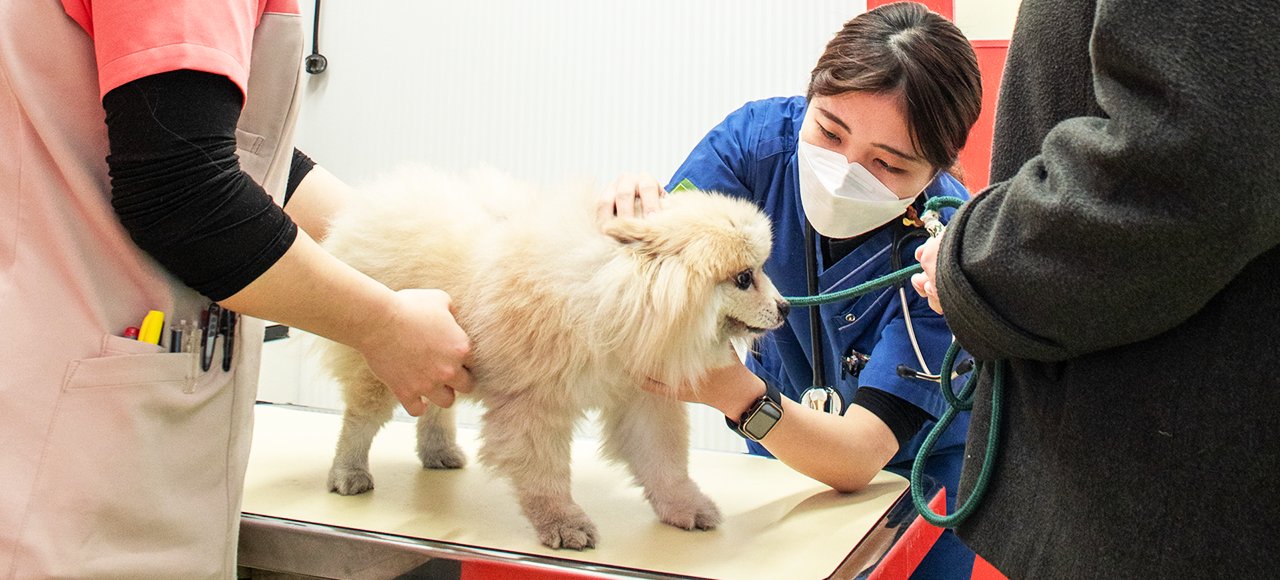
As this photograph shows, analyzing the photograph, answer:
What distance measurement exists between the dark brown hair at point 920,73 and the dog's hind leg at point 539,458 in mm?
773

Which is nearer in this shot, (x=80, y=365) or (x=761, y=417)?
(x=80, y=365)

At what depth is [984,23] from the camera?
2.28 metres

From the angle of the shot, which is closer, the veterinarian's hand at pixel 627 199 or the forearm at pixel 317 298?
the forearm at pixel 317 298

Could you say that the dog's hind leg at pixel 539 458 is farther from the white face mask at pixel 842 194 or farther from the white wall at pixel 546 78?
the white wall at pixel 546 78

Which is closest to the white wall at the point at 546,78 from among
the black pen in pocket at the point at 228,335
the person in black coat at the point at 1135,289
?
the black pen in pocket at the point at 228,335

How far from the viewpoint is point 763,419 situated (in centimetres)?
118

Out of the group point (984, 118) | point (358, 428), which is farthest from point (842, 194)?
point (984, 118)

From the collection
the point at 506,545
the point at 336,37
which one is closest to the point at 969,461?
the point at 506,545

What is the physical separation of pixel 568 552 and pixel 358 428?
0.49 meters

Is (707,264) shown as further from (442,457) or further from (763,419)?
(442,457)

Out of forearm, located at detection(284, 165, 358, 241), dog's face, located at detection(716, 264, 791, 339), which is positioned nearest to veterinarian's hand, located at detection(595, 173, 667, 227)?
dog's face, located at detection(716, 264, 791, 339)

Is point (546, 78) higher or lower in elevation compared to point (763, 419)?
higher

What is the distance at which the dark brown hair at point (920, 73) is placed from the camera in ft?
4.41

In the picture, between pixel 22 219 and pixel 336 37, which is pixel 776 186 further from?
pixel 336 37
